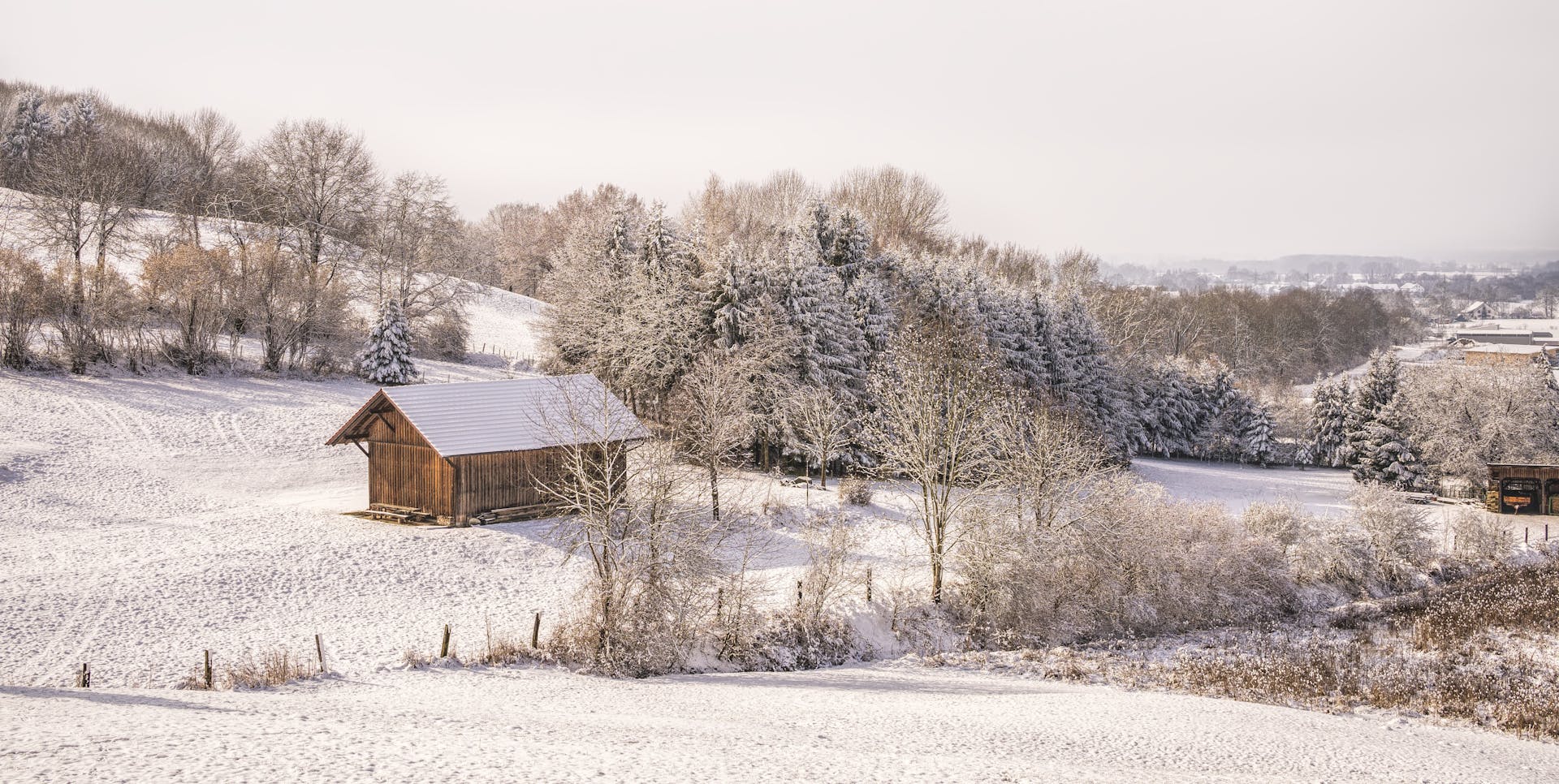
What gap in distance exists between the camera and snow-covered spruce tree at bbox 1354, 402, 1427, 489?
151 feet

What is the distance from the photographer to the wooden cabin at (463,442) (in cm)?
2620


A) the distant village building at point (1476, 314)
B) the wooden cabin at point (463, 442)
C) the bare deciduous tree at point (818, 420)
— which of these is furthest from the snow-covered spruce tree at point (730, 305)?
the distant village building at point (1476, 314)

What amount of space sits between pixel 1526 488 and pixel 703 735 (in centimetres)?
4394

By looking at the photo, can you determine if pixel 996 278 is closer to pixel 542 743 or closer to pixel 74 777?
pixel 542 743

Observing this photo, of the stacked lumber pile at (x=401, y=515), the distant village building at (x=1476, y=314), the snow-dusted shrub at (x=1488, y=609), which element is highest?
the distant village building at (x=1476, y=314)

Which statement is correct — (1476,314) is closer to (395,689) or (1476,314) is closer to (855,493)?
(855,493)

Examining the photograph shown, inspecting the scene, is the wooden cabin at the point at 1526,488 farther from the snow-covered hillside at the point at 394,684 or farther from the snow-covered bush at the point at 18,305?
the snow-covered bush at the point at 18,305

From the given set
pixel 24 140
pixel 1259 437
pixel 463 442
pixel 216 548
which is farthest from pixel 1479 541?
pixel 24 140

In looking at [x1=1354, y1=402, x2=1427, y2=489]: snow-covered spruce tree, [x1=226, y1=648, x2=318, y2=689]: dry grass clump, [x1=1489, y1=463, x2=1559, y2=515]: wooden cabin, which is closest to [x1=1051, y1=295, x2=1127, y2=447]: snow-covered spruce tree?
[x1=1354, y1=402, x2=1427, y2=489]: snow-covered spruce tree

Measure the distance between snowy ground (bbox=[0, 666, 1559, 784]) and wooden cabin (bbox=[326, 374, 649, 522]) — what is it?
435 inches

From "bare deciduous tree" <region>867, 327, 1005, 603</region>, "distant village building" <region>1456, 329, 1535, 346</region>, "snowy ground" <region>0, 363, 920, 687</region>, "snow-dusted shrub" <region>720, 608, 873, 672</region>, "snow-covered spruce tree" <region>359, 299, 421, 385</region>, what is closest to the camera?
"snowy ground" <region>0, 363, 920, 687</region>

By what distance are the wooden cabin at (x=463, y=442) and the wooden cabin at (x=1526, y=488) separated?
126ft

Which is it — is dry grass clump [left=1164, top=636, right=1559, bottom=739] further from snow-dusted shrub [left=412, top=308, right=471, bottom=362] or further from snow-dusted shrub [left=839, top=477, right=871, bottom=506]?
snow-dusted shrub [left=412, top=308, right=471, bottom=362]

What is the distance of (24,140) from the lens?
61562 millimetres
